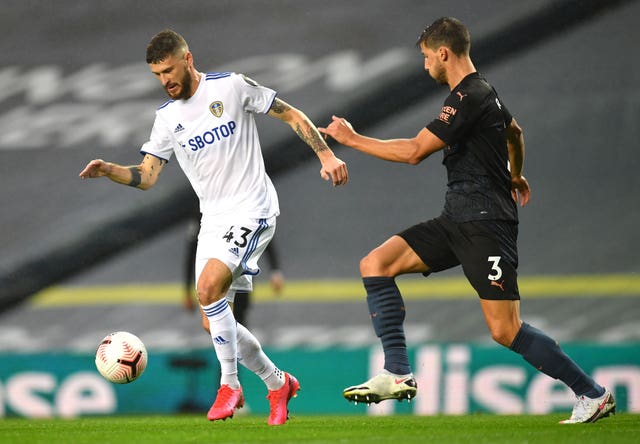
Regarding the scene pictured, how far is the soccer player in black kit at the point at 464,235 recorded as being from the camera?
214 inches

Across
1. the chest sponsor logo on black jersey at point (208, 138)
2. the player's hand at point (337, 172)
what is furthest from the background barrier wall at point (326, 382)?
the player's hand at point (337, 172)

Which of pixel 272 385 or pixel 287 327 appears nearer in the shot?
pixel 272 385

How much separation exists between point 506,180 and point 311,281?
3904 mm

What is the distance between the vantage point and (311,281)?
936 cm

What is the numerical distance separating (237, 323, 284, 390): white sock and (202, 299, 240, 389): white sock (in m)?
0.13

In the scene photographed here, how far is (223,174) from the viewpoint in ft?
19.4

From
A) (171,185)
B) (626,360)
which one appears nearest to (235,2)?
(171,185)

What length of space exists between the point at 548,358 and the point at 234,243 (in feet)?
5.38

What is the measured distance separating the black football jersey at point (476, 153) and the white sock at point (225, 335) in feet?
3.96

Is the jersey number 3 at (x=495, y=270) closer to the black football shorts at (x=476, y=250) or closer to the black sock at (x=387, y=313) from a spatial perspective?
the black football shorts at (x=476, y=250)

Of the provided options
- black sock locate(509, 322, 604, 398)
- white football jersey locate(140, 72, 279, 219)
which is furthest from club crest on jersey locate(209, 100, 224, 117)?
black sock locate(509, 322, 604, 398)

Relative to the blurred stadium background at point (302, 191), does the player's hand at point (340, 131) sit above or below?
below

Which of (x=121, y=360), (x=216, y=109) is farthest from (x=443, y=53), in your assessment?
(x=121, y=360)

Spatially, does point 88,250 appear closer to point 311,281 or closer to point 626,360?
point 311,281
